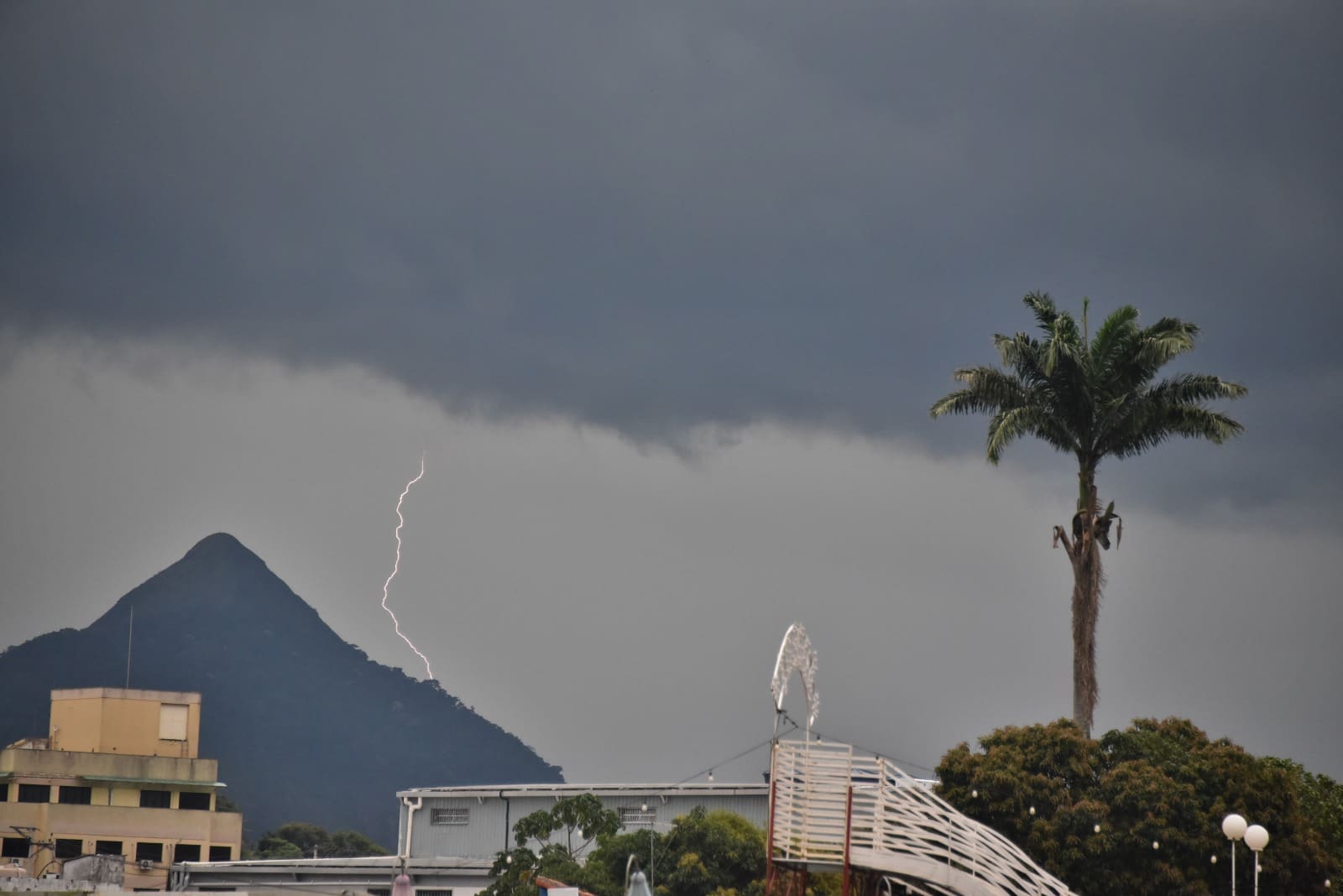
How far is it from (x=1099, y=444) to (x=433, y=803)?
35.9m

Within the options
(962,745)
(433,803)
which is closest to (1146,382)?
(962,745)

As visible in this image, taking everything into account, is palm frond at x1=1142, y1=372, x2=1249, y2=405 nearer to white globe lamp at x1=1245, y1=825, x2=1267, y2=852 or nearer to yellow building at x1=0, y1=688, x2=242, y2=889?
white globe lamp at x1=1245, y1=825, x2=1267, y2=852

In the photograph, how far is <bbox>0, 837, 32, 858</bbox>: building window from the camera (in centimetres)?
8044

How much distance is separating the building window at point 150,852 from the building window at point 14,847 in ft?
17.0

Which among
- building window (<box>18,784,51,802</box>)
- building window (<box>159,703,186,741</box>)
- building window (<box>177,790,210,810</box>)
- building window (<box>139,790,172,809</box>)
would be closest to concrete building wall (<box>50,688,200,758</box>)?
building window (<box>159,703,186,741</box>)

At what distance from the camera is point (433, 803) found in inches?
2901

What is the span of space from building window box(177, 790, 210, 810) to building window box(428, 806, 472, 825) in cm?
1830

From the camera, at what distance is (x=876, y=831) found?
119ft

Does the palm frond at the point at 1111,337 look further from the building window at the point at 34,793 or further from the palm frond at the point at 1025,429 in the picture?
the building window at the point at 34,793

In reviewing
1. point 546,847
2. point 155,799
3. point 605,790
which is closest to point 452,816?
point 605,790

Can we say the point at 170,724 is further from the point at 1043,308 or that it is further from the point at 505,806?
the point at 1043,308

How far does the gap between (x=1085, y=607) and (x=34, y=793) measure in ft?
180

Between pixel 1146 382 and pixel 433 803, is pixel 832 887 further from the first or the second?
pixel 433 803

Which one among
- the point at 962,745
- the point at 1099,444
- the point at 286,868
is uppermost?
the point at 1099,444
